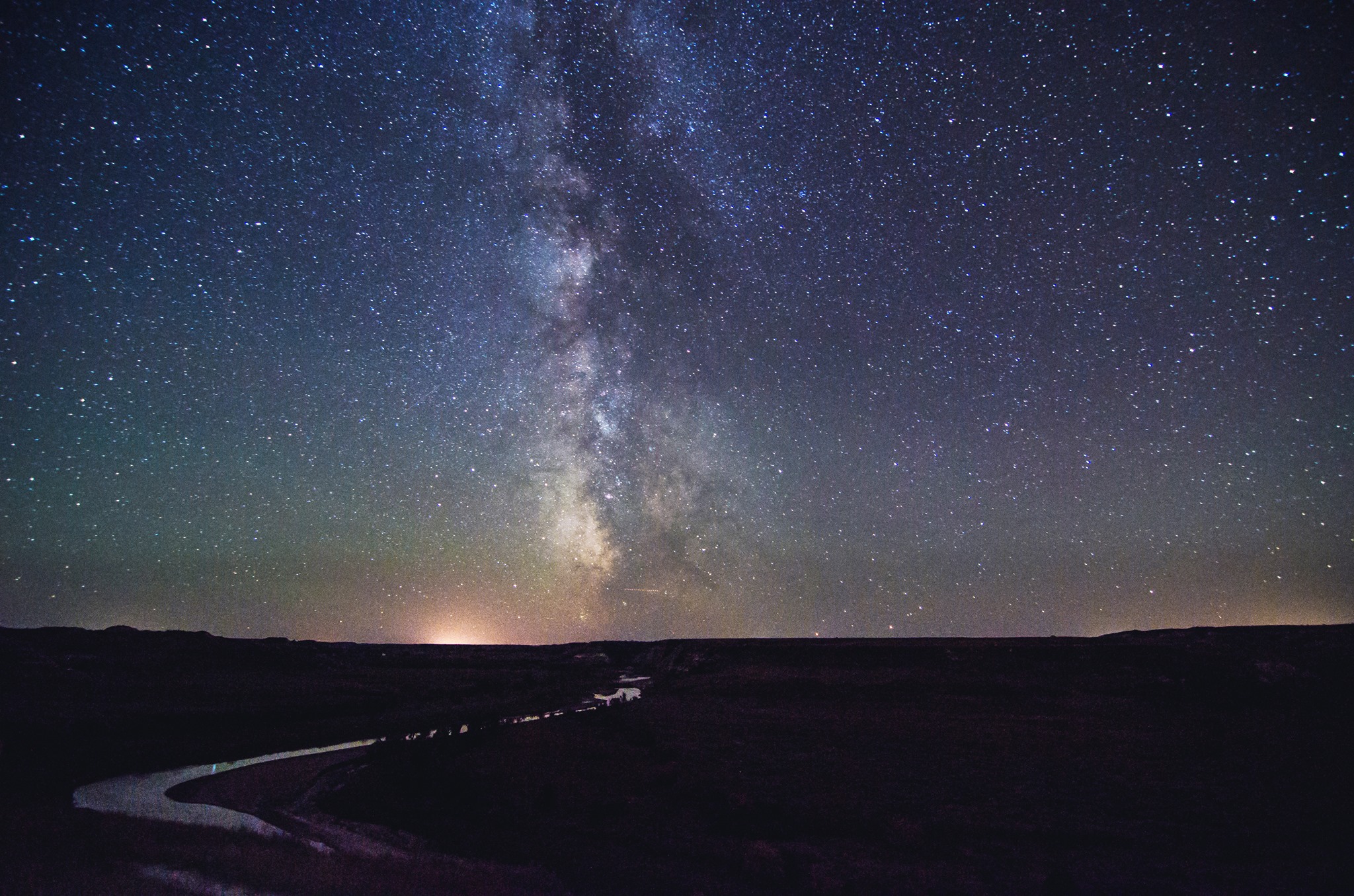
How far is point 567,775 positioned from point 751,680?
91.4 ft

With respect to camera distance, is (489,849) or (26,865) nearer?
Result: (26,865)

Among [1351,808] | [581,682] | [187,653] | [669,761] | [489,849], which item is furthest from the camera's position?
[581,682]

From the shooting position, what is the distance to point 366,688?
39406mm

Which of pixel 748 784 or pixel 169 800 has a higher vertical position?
pixel 169 800

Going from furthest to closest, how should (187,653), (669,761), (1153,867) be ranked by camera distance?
(187,653)
(669,761)
(1153,867)

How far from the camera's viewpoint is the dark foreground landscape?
8.53 metres

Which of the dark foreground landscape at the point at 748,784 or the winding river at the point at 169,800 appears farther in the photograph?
the winding river at the point at 169,800

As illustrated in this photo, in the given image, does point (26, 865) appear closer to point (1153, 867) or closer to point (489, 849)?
point (489, 849)

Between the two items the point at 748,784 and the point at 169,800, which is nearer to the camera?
the point at 169,800

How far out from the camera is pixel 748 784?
14.4 meters

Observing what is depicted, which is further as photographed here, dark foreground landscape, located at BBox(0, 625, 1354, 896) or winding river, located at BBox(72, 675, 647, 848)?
winding river, located at BBox(72, 675, 647, 848)

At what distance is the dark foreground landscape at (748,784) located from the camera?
8.53 meters

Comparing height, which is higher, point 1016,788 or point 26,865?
point 26,865

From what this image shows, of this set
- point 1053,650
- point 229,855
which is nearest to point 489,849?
point 229,855
